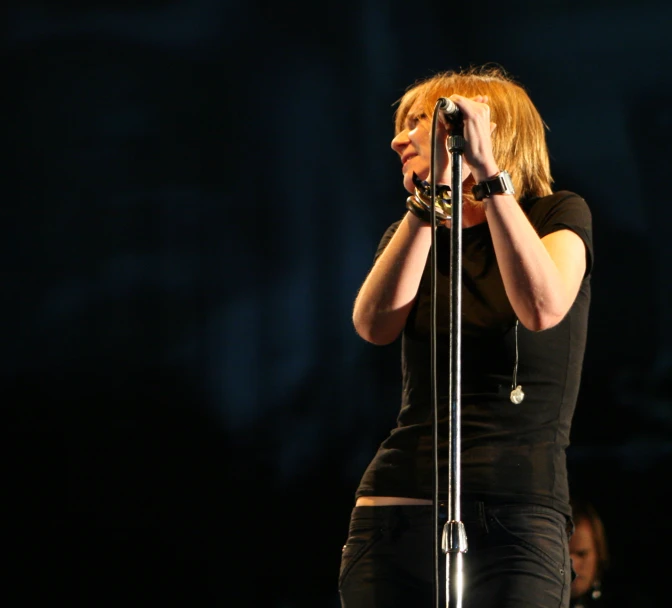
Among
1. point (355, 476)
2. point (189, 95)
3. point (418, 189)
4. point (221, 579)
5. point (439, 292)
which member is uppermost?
point (189, 95)

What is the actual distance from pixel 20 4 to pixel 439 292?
7.62 ft

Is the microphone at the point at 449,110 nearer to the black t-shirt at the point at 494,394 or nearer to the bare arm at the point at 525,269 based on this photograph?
the bare arm at the point at 525,269

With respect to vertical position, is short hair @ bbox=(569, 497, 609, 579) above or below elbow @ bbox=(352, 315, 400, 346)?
below

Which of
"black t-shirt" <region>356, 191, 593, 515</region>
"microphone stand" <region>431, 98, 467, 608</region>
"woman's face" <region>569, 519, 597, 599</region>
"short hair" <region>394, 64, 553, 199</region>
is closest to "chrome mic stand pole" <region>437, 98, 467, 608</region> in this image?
"microphone stand" <region>431, 98, 467, 608</region>

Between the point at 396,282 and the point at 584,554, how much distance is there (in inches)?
66.1

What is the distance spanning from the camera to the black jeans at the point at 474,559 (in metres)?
1.08

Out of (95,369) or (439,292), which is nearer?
(439,292)

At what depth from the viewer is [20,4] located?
304cm

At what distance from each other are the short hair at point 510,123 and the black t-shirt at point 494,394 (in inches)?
3.4

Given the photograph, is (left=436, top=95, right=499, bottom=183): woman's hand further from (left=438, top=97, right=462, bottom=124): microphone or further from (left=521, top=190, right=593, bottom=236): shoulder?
(left=521, top=190, right=593, bottom=236): shoulder

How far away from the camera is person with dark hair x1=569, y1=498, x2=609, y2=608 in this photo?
→ 2645mm

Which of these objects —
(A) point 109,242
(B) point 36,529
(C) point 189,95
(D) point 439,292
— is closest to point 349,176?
(C) point 189,95

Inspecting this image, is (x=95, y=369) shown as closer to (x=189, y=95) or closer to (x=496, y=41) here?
(x=189, y=95)

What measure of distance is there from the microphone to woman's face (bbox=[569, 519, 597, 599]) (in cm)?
190
